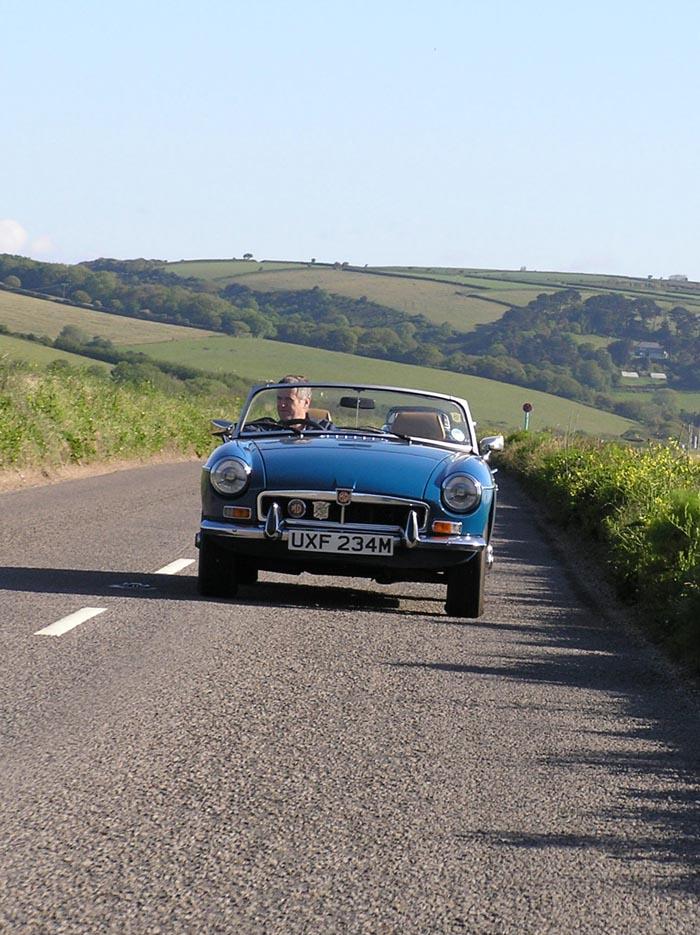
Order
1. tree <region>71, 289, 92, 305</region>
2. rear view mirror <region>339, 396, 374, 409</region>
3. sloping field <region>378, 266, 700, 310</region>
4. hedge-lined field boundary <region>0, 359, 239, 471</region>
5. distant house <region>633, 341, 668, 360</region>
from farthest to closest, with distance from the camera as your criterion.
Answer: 1. sloping field <region>378, 266, 700, 310</region>
2. distant house <region>633, 341, 668, 360</region>
3. tree <region>71, 289, 92, 305</region>
4. hedge-lined field boundary <region>0, 359, 239, 471</region>
5. rear view mirror <region>339, 396, 374, 409</region>

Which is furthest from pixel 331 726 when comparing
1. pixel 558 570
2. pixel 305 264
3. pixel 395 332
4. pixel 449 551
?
pixel 305 264

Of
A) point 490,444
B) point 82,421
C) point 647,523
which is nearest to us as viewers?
point 490,444

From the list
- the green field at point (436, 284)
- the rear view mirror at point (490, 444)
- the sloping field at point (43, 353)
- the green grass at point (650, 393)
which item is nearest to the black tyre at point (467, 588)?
the rear view mirror at point (490, 444)

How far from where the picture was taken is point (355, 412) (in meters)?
11.5

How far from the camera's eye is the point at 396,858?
449 centimetres

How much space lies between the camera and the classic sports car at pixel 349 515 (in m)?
9.77

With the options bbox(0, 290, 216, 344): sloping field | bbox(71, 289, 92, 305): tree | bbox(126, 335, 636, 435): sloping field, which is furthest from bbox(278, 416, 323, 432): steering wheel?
bbox(71, 289, 92, 305): tree

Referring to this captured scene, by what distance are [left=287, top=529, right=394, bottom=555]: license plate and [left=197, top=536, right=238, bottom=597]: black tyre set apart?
1.88ft

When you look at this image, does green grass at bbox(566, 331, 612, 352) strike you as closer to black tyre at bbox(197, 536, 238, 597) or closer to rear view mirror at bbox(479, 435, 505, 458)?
rear view mirror at bbox(479, 435, 505, 458)

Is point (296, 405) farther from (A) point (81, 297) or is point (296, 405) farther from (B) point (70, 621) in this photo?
(A) point (81, 297)

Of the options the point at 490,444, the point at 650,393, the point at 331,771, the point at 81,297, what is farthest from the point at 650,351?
the point at 331,771

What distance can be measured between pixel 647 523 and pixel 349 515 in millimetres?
4553

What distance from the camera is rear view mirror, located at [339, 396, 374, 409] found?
37.6 ft

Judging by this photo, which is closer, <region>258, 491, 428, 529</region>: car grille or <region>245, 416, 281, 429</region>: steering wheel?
<region>258, 491, 428, 529</region>: car grille
